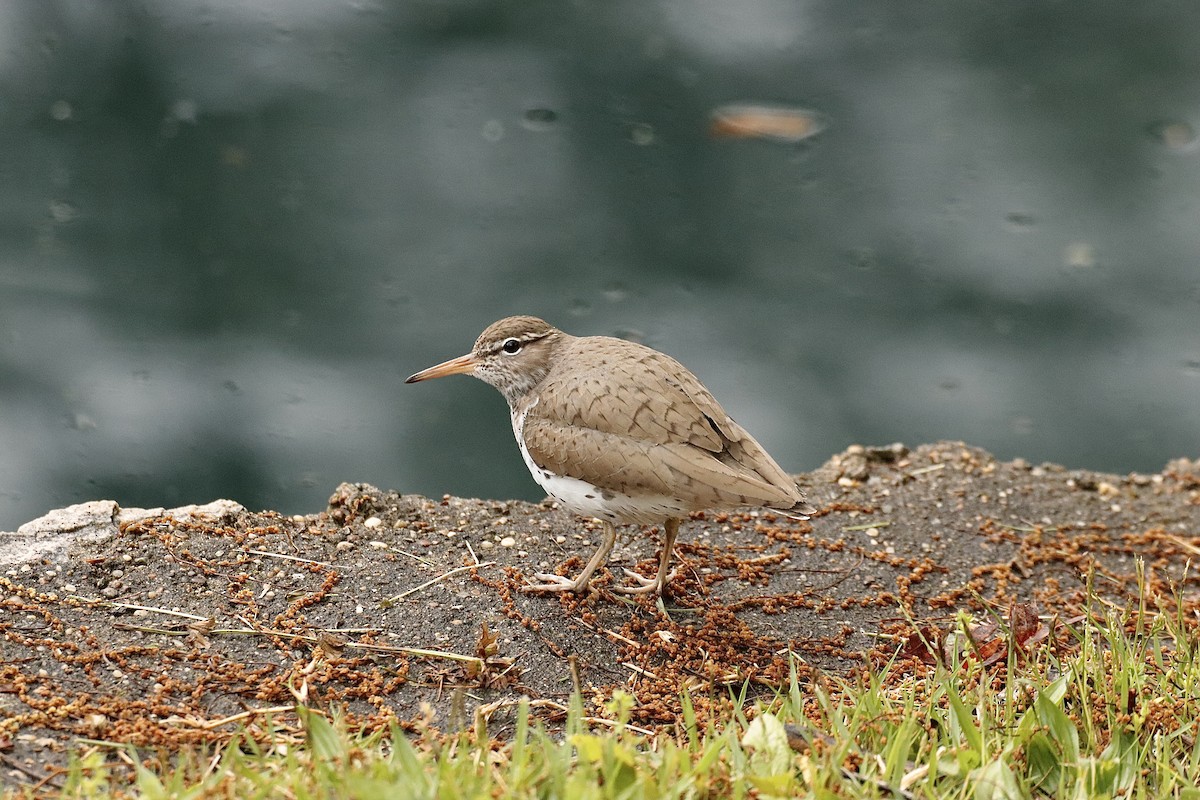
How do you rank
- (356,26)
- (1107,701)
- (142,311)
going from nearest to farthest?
1. (1107,701)
2. (142,311)
3. (356,26)

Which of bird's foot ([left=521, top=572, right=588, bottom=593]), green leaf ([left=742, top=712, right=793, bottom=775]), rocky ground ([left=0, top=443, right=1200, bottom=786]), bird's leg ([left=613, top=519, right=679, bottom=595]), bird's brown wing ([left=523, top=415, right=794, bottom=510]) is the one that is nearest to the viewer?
green leaf ([left=742, top=712, right=793, bottom=775])

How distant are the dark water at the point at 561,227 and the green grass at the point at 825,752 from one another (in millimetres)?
3801

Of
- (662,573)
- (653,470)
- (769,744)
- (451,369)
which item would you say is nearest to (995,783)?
(769,744)

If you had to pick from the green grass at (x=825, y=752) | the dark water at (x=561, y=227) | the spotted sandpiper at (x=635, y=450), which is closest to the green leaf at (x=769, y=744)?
the green grass at (x=825, y=752)

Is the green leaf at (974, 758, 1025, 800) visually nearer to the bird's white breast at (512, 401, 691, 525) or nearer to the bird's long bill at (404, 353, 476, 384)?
the bird's white breast at (512, 401, 691, 525)

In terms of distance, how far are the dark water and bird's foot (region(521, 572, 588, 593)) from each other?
262 centimetres

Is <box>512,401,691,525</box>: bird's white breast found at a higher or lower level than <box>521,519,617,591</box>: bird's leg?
higher

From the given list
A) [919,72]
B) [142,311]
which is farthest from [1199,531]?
[142,311]

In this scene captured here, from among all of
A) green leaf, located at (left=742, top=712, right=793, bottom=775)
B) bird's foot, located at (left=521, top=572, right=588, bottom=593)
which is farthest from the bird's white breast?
green leaf, located at (left=742, top=712, right=793, bottom=775)

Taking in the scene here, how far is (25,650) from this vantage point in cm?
408

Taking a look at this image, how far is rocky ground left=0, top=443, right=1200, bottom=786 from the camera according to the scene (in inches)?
157

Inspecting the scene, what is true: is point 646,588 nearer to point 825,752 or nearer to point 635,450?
point 635,450

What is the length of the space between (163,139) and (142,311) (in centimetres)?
129

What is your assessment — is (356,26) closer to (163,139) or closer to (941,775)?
(163,139)
